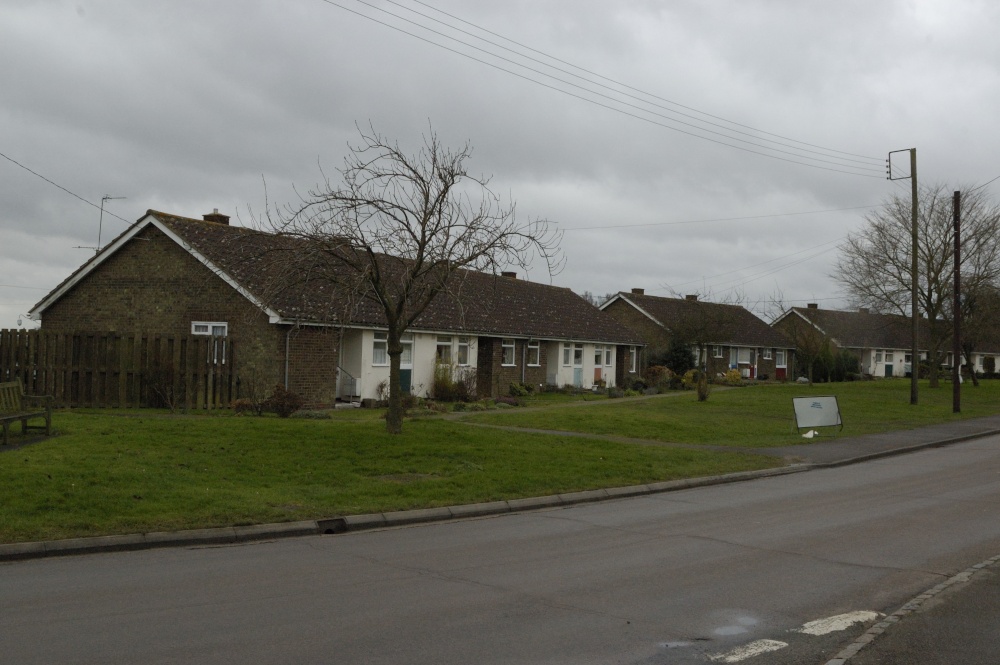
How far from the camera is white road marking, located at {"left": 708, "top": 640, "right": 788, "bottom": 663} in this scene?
588 cm

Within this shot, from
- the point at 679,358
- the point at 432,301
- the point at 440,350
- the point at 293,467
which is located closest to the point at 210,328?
the point at 432,301

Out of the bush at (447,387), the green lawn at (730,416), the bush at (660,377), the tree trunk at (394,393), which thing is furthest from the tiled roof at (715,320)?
the tree trunk at (394,393)

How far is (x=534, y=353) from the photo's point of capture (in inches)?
1510

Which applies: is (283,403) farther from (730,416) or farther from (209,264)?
(730,416)

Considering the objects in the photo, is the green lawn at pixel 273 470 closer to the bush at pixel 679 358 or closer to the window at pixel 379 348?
the window at pixel 379 348

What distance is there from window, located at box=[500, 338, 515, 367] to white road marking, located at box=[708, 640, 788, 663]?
29622 millimetres

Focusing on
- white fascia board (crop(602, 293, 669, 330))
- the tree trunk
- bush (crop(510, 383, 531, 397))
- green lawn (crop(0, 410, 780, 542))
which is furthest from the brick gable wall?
white fascia board (crop(602, 293, 669, 330))

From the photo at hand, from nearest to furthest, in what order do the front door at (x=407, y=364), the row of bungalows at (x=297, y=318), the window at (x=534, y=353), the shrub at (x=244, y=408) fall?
the shrub at (x=244, y=408)
the row of bungalows at (x=297, y=318)
the front door at (x=407, y=364)
the window at (x=534, y=353)

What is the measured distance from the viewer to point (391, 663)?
571 centimetres

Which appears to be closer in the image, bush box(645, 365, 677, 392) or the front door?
the front door

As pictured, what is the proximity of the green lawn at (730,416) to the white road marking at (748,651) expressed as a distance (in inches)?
594

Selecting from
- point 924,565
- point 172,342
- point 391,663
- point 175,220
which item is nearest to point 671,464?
point 924,565

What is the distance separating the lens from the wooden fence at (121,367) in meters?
24.2

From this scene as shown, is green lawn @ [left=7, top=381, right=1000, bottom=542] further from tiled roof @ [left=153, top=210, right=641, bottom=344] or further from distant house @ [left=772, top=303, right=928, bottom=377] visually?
distant house @ [left=772, top=303, right=928, bottom=377]
